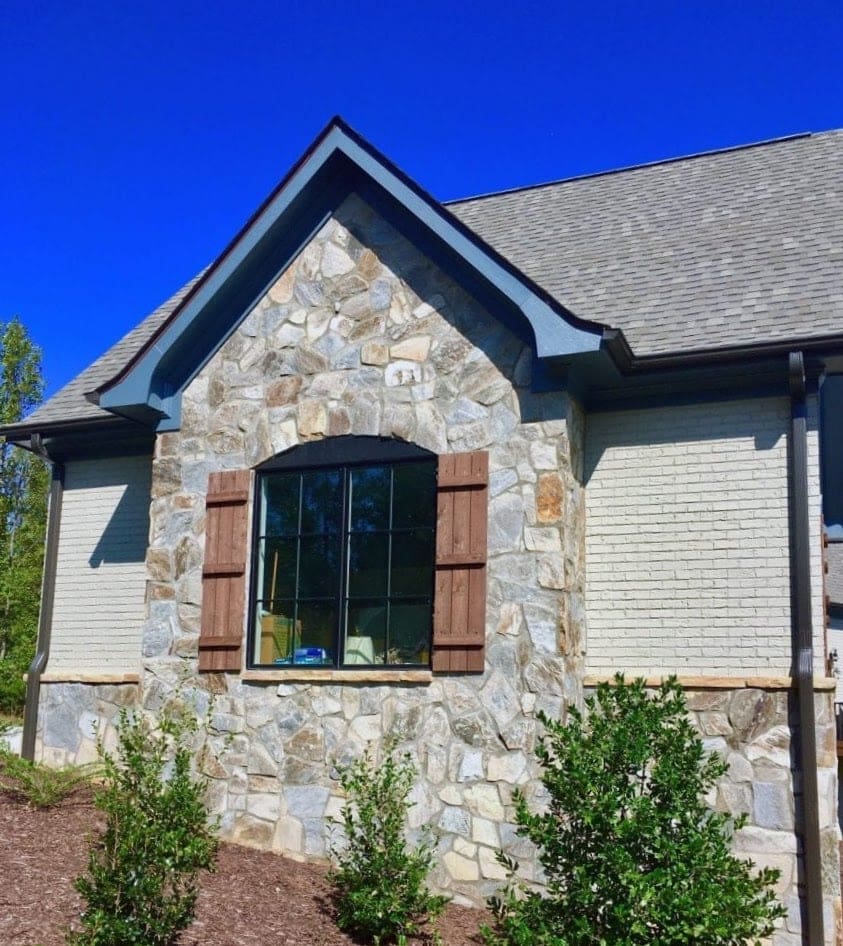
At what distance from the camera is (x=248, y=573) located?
29.4 feet

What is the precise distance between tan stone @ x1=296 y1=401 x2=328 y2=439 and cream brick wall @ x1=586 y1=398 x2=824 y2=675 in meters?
2.10

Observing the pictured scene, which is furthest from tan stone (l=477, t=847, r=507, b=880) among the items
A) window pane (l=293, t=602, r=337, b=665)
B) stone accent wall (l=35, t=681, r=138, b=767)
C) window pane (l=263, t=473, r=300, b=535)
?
stone accent wall (l=35, t=681, r=138, b=767)

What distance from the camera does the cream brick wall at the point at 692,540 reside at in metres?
8.11

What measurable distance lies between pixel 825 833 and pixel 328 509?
167 inches

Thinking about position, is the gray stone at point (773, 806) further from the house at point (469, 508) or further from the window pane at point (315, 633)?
the window pane at point (315, 633)

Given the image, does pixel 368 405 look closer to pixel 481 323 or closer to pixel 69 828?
pixel 481 323

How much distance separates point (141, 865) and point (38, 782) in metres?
3.05

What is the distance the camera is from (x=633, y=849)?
6.16 m

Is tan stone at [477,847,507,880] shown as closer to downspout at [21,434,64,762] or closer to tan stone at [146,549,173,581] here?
tan stone at [146,549,173,581]

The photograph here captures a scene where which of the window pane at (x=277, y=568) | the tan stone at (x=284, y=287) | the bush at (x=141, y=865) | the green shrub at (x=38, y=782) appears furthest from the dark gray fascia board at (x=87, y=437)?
the bush at (x=141, y=865)

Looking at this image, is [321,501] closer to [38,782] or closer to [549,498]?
[549,498]

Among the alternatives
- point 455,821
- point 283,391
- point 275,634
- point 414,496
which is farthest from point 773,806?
point 283,391

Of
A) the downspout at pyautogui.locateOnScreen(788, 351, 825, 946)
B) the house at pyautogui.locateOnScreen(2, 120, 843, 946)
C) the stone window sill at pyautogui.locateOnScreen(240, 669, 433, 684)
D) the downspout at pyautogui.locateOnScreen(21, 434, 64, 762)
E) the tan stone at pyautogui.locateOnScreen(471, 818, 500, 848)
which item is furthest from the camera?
the downspout at pyautogui.locateOnScreen(21, 434, 64, 762)

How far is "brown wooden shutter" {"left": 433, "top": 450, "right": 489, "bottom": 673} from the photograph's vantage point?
318 inches
